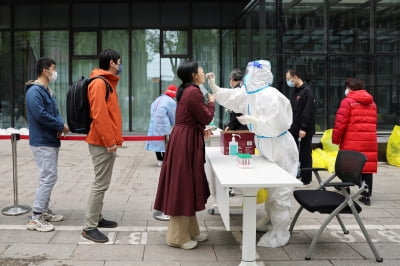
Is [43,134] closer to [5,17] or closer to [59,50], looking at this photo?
[59,50]

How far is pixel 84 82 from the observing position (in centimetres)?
501

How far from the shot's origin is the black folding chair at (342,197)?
4.60m

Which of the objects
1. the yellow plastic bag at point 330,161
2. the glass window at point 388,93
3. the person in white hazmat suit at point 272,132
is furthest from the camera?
the glass window at point 388,93

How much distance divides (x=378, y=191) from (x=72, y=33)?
1221cm

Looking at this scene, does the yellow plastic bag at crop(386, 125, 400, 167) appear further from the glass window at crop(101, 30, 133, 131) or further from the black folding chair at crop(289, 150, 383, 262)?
the glass window at crop(101, 30, 133, 131)

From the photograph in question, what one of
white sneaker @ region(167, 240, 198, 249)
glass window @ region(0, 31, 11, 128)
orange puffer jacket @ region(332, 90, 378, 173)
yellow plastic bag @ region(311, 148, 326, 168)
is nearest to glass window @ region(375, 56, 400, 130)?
yellow plastic bag @ region(311, 148, 326, 168)

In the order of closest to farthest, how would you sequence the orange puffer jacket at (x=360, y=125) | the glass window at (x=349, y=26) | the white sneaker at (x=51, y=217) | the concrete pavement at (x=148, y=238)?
1. the concrete pavement at (x=148, y=238)
2. the white sneaker at (x=51, y=217)
3. the orange puffer jacket at (x=360, y=125)
4. the glass window at (x=349, y=26)

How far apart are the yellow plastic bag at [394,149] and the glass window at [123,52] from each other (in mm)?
9110

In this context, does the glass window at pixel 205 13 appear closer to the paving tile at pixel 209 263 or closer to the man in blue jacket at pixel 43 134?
the man in blue jacket at pixel 43 134

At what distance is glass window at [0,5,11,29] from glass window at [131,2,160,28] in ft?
14.0

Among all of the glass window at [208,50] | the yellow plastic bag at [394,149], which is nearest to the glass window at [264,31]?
the glass window at [208,50]

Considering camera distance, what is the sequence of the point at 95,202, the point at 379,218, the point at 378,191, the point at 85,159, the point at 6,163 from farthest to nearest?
the point at 85,159 < the point at 6,163 < the point at 378,191 < the point at 379,218 < the point at 95,202

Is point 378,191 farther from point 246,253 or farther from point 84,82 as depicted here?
point 84,82

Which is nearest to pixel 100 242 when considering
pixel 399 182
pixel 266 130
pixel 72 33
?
pixel 266 130
